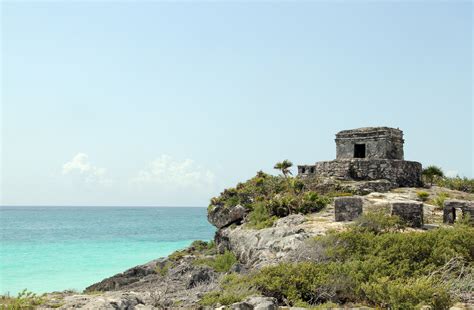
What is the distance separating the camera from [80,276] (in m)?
37.0

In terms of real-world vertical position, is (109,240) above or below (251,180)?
below

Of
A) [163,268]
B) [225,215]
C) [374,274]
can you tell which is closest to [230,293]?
[374,274]

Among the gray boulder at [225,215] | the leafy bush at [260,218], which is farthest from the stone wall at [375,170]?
the leafy bush at [260,218]

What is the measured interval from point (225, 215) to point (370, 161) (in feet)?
28.4

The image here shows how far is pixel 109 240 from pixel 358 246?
57.1 meters

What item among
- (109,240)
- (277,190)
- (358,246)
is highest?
(277,190)

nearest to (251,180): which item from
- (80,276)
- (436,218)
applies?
(436,218)

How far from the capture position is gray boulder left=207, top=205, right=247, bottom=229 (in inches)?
938

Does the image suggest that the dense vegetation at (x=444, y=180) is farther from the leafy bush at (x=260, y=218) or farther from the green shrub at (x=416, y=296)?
the green shrub at (x=416, y=296)

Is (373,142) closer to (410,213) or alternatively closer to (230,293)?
(410,213)

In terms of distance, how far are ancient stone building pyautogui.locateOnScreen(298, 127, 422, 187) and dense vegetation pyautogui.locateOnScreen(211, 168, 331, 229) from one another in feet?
7.71

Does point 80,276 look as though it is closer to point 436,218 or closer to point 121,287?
point 121,287

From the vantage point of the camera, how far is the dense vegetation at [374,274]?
31.4 ft

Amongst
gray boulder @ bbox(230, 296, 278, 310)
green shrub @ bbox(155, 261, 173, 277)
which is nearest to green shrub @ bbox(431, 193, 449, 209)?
gray boulder @ bbox(230, 296, 278, 310)
